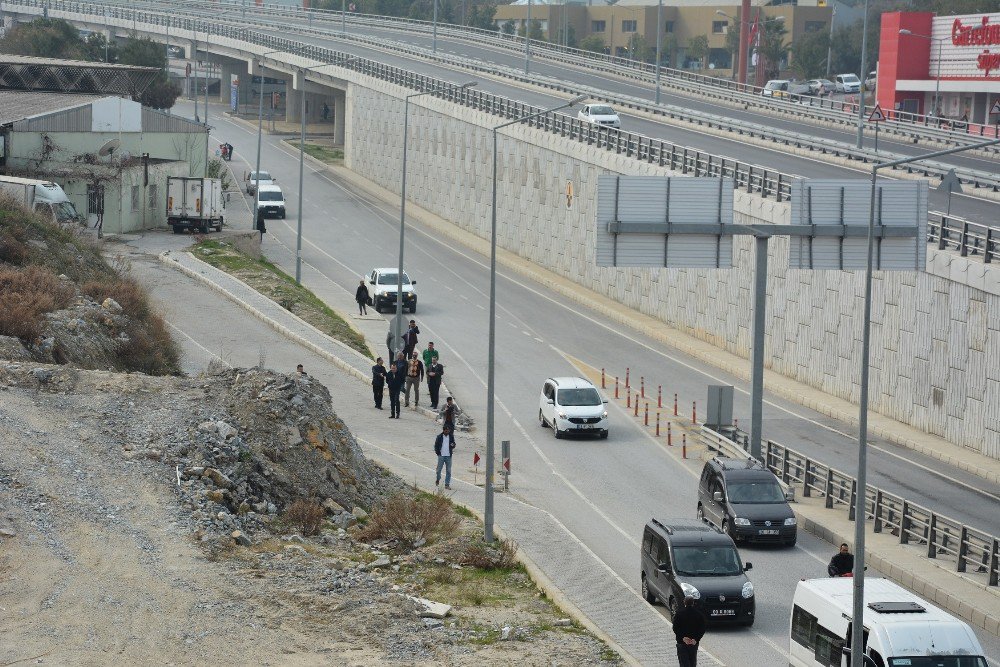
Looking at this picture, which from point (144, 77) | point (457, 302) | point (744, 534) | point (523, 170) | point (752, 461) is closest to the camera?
point (744, 534)

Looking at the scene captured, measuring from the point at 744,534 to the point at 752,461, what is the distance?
7.45 feet

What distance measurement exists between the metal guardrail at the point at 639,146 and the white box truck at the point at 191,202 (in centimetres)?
1521

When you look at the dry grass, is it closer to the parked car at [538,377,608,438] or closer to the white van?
the parked car at [538,377,608,438]

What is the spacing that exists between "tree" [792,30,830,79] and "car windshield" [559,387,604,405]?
104914 mm

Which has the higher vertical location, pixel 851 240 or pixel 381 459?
pixel 851 240

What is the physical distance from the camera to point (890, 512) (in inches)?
1131

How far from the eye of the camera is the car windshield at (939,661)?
1762 cm

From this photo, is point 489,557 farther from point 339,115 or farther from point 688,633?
point 339,115

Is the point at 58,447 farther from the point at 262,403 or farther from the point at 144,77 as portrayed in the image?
the point at 144,77

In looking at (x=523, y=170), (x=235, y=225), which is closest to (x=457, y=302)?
(x=523, y=170)

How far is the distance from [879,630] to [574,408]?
20838mm

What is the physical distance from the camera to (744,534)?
27.7m

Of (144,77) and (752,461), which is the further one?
(144,77)

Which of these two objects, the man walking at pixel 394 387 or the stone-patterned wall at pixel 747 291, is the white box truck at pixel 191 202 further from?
the man walking at pixel 394 387
